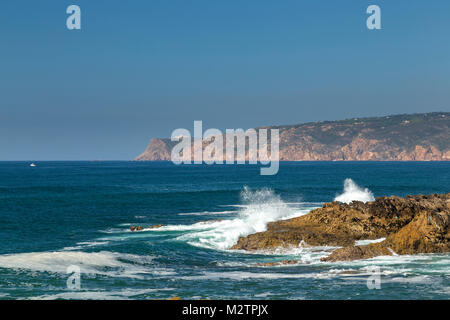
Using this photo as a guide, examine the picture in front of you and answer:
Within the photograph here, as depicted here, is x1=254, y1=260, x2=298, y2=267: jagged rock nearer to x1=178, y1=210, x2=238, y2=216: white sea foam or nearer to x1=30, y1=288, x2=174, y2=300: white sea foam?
x1=30, y1=288, x2=174, y2=300: white sea foam

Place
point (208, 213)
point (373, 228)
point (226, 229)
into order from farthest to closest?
point (208, 213), point (226, 229), point (373, 228)

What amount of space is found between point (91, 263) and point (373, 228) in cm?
1494

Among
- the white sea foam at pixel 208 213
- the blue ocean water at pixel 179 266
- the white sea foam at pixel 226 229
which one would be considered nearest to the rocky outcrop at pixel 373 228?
the blue ocean water at pixel 179 266

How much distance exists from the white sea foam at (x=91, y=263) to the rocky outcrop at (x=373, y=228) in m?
6.10

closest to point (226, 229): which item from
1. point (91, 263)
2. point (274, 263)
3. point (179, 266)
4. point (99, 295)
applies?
point (179, 266)

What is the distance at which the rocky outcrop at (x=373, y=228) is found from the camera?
23438 mm

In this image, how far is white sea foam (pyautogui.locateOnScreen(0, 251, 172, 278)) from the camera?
2070cm

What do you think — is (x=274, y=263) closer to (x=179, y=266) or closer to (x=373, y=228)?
(x=179, y=266)

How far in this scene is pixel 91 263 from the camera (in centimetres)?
2248

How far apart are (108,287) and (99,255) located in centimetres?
711

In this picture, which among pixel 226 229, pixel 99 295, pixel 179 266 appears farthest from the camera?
pixel 226 229

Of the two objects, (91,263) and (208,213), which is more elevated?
(208,213)
